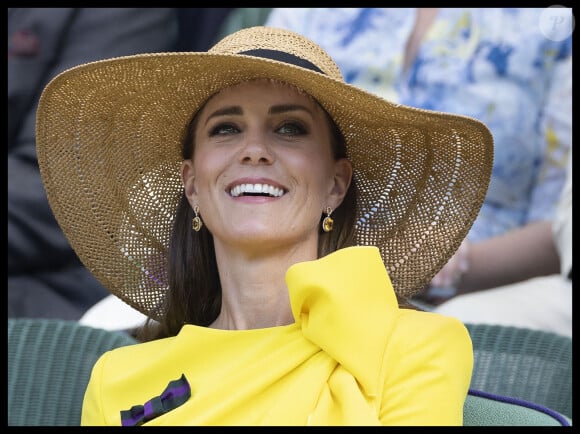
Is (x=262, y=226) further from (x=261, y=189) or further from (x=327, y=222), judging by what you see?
(x=327, y=222)

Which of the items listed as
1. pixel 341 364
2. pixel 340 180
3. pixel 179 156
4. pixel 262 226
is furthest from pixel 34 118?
pixel 341 364

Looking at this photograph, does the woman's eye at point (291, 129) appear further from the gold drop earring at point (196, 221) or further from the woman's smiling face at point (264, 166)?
the gold drop earring at point (196, 221)

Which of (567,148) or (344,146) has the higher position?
(344,146)

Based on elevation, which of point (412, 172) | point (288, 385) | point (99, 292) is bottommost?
point (99, 292)

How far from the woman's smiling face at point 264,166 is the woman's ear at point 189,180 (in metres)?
0.10

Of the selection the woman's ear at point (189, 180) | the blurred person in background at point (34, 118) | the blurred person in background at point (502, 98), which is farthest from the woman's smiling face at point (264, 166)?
the blurred person in background at point (34, 118)

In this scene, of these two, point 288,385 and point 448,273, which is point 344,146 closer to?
point 288,385

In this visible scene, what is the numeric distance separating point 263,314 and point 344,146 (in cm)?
53

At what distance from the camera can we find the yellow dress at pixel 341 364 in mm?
2461

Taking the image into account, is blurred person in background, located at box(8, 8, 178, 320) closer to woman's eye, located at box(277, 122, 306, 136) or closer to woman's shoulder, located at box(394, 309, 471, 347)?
woman's eye, located at box(277, 122, 306, 136)

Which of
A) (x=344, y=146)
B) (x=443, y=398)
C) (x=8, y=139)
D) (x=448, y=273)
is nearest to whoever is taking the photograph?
(x=443, y=398)

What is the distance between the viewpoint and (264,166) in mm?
2779

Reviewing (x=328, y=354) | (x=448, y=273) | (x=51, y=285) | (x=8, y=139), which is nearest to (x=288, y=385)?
(x=328, y=354)

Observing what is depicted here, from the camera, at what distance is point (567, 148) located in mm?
4238
